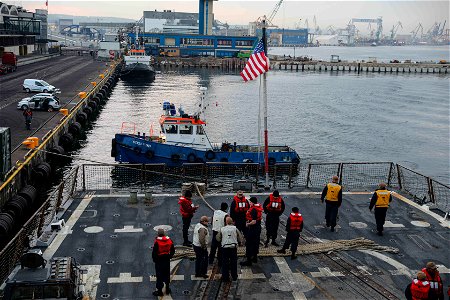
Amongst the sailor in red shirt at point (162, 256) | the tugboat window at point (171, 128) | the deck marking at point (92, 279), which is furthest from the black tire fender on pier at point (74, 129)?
the sailor in red shirt at point (162, 256)

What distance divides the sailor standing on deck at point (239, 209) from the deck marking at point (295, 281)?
4.90 ft

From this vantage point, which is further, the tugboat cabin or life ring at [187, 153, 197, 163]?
life ring at [187, 153, 197, 163]

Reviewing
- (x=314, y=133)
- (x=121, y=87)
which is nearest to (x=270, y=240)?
(x=314, y=133)

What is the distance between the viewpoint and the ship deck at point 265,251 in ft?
41.0

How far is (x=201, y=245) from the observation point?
1245 centimetres

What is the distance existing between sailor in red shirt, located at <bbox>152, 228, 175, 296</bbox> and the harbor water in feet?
56.1

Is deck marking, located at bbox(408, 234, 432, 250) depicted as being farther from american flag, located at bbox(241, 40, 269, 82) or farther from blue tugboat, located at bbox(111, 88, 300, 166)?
blue tugboat, located at bbox(111, 88, 300, 166)

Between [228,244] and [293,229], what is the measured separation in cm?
245

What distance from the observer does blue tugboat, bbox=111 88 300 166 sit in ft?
105

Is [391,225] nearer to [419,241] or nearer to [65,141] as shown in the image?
[419,241]

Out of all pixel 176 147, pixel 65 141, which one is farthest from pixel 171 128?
pixel 65 141

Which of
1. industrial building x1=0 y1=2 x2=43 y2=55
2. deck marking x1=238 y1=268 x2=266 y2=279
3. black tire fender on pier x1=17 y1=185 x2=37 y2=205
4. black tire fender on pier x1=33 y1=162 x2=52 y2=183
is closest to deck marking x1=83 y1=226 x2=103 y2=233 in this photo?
deck marking x1=238 y1=268 x2=266 y2=279

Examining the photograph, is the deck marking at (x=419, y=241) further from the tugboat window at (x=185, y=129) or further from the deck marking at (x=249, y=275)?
the tugboat window at (x=185, y=129)

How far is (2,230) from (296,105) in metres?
58.3
